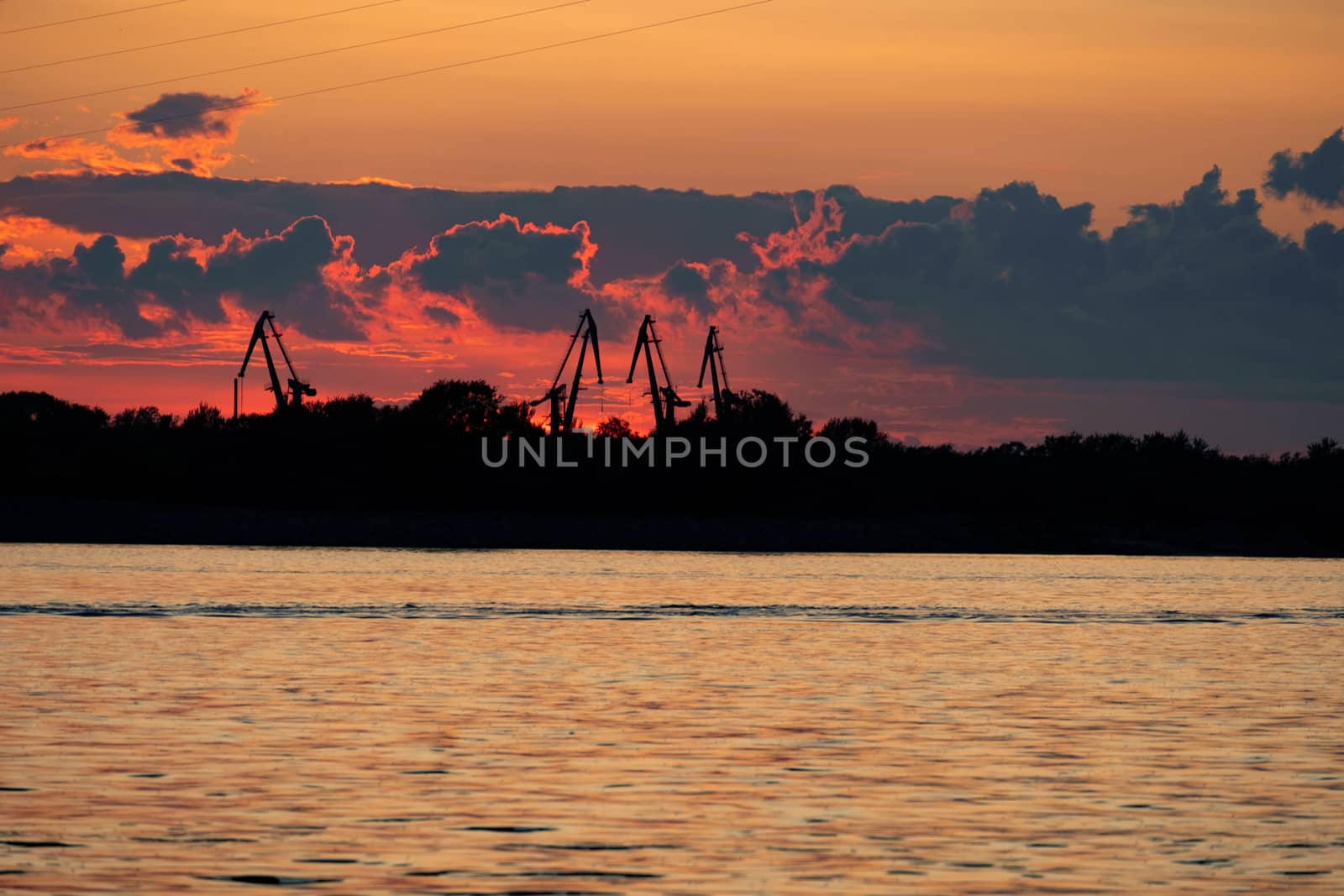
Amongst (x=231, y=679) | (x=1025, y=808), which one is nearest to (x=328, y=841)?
(x=1025, y=808)

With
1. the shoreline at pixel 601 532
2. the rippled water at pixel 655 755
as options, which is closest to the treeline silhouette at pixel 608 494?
the shoreline at pixel 601 532

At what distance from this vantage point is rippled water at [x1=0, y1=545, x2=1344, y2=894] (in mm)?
13172

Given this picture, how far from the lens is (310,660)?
30.9 m

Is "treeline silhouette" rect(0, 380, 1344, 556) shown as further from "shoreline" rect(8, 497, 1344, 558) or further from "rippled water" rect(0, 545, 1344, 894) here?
"rippled water" rect(0, 545, 1344, 894)

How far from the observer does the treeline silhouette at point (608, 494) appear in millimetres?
111062

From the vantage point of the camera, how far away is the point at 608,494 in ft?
391

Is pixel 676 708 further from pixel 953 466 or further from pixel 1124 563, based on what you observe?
pixel 953 466

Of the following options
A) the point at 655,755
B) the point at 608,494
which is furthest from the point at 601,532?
the point at 655,755

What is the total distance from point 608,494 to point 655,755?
329 feet

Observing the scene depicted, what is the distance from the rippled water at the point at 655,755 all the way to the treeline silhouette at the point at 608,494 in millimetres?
67174

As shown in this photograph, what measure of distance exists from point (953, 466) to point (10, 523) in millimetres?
63264

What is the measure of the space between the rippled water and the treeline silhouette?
→ 6717cm

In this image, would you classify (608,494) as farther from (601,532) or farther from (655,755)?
(655,755)

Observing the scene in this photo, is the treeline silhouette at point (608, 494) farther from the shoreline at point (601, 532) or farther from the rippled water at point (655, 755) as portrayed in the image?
the rippled water at point (655, 755)
